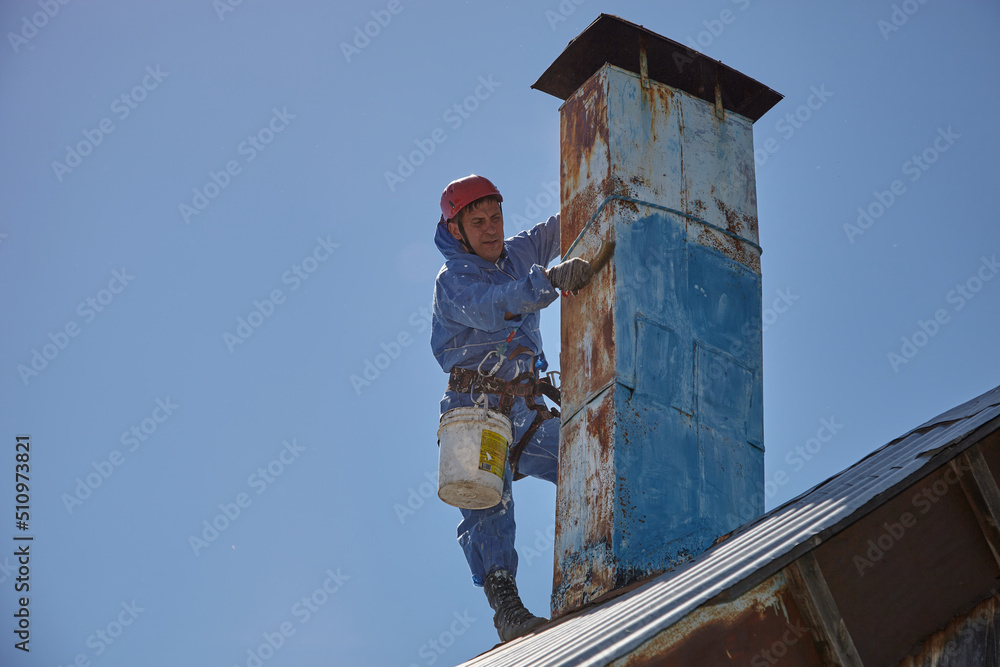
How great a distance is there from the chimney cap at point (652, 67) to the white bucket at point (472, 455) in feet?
6.56

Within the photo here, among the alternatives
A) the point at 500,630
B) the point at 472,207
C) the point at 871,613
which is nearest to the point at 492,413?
the point at 500,630

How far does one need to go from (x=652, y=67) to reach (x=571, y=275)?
4.71 feet

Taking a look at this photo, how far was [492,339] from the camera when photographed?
591 cm

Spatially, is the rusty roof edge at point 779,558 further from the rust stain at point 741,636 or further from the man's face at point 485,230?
the man's face at point 485,230

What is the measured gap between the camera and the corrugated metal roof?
3.04m

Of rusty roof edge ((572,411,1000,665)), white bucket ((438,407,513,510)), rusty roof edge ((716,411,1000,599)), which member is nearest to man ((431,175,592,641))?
white bucket ((438,407,513,510))

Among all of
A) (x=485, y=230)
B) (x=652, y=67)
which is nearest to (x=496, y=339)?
(x=485, y=230)

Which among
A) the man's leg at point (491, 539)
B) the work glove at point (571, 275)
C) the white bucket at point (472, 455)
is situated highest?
the work glove at point (571, 275)

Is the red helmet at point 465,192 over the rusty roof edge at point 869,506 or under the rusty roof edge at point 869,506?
over

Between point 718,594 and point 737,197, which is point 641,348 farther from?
point 718,594

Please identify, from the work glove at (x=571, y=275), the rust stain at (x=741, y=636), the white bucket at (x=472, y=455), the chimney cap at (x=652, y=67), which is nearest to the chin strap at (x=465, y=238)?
the chimney cap at (x=652, y=67)

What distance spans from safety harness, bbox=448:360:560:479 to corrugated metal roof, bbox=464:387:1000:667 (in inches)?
60.9

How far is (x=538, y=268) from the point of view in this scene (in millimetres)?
5324

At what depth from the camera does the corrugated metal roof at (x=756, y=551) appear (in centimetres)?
304
